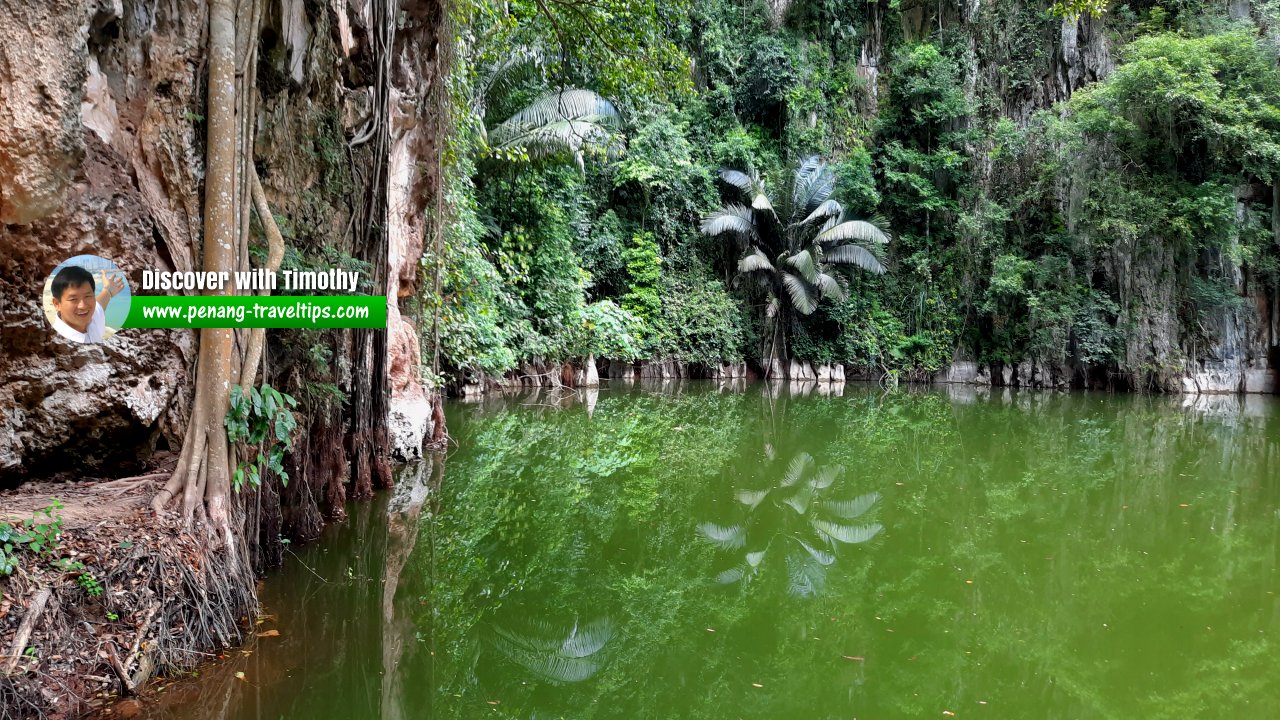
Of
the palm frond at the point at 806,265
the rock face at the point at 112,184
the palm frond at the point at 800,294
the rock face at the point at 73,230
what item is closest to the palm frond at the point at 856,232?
the palm frond at the point at 806,265

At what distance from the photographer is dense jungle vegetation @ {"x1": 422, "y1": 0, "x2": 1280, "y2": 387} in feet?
48.1

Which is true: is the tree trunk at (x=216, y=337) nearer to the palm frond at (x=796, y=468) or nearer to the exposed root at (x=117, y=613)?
the exposed root at (x=117, y=613)

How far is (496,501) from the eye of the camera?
5781 mm

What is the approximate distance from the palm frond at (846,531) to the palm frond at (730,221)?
13392 millimetres

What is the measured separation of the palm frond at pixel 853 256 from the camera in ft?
61.2

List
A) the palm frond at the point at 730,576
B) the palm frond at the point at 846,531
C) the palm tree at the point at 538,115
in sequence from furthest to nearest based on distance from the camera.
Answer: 1. the palm tree at the point at 538,115
2. the palm frond at the point at 846,531
3. the palm frond at the point at 730,576

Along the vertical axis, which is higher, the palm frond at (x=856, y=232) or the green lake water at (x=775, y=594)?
the palm frond at (x=856, y=232)

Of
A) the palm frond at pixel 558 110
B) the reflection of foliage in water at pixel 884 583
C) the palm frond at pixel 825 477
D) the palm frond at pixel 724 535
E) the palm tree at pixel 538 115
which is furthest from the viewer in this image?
the palm frond at pixel 558 110

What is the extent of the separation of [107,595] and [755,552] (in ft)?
11.2

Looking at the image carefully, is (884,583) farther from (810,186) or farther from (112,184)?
(810,186)

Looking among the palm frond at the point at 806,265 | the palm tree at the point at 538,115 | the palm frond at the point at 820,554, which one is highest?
the palm tree at the point at 538,115

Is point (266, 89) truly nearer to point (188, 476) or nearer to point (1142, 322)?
point (188, 476)

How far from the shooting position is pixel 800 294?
18.2 metres

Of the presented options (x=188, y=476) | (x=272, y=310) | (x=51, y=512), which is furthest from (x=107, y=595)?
(x=272, y=310)
